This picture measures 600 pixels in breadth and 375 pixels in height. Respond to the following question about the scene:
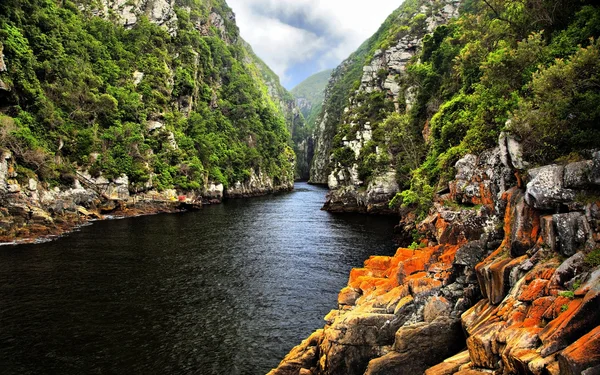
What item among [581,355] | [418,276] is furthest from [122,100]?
[581,355]

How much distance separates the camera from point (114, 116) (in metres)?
70.4

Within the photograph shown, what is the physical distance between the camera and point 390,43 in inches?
3858

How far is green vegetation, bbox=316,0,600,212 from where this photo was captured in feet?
49.4

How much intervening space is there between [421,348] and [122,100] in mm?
77464

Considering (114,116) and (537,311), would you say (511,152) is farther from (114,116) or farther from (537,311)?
(114,116)

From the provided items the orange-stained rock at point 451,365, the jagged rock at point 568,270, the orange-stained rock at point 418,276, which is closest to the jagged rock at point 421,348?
the orange-stained rock at point 451,365

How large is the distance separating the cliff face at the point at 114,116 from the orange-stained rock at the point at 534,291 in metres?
51.1

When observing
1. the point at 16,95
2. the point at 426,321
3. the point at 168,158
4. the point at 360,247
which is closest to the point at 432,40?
the point at 360,247

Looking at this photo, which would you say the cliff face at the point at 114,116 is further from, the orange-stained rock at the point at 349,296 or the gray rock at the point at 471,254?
the gray rock at the point at 471,254

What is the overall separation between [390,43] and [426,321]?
97857 mm

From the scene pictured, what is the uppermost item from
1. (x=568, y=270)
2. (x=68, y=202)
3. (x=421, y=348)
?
(x=68, y=202)

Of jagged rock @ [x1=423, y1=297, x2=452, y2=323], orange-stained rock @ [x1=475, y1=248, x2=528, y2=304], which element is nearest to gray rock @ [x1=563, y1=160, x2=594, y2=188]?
orange-stained rock @ [x1=475, y1=248, x2=528, y2=304]

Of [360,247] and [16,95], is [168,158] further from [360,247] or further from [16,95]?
[360,247]

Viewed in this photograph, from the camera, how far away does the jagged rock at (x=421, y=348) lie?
13570 mm
